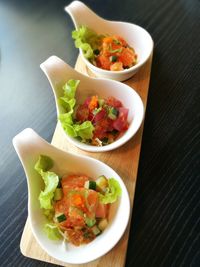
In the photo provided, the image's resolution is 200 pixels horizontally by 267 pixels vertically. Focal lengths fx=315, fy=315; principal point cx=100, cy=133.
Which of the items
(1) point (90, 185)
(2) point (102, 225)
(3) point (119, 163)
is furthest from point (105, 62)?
(2) point (102, 225)

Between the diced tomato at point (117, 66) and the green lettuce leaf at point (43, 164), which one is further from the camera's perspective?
the diced tomato at point (117, 66)

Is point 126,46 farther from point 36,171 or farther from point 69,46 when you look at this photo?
point 36,171

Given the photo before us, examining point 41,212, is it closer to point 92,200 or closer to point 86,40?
point 92,200

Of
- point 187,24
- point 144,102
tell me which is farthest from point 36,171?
point 187,24

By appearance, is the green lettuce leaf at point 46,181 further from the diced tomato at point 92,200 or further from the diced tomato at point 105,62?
the diced tomato at point 105,62

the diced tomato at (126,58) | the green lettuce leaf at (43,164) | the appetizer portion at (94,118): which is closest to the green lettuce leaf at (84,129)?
the appetizer portion at (94,118)

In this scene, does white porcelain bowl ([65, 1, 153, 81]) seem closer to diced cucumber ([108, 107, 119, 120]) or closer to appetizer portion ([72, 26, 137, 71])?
appetizer portion ([72, 26, 137, 71])
